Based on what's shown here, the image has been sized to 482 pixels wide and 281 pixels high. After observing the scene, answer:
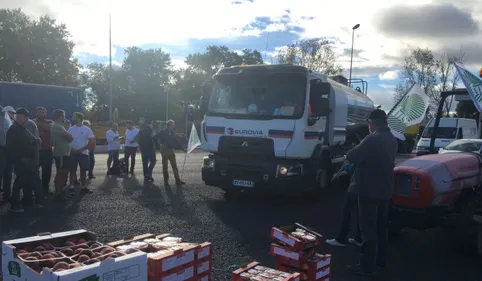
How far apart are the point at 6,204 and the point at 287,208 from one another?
5679 mm

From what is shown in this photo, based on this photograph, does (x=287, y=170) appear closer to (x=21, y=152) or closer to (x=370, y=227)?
(x=370, y=227)

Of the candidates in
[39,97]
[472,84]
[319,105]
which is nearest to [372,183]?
[472,84]

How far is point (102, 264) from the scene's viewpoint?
2822mm

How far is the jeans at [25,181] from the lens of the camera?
7.63 metres

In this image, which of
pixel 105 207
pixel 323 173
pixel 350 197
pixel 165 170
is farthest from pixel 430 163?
pixel 165 170

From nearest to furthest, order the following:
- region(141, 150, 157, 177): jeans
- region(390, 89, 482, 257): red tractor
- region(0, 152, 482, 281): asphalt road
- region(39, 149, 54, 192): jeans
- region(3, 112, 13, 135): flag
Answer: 1. region(0, 152, 482, 281): asphalt road
2. region(390, 89, 482, 257): red tractor
3. region(3, 112, 13, 135): flag
4. region(39, 149, 54, 192): jeans
5. region(141, 150, 157, 177): jeans

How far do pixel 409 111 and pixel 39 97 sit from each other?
19.4 metres

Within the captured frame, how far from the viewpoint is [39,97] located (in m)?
21.4

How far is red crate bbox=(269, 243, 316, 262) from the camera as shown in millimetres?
4195

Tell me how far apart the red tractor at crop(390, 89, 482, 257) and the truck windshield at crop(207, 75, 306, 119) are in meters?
3.19

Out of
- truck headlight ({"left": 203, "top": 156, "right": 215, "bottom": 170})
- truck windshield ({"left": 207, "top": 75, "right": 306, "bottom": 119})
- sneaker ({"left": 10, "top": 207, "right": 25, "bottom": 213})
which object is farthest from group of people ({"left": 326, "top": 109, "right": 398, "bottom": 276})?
sneaker ({"left": 10, "top": 207, "right": 25, "bottom": 213})

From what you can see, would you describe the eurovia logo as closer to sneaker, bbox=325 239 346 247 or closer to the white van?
sneaker, bbox=325 239 346 247

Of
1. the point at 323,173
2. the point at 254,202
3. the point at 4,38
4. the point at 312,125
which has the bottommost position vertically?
the point at 254,202

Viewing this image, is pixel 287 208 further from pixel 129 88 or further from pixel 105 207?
pixel 129 88
